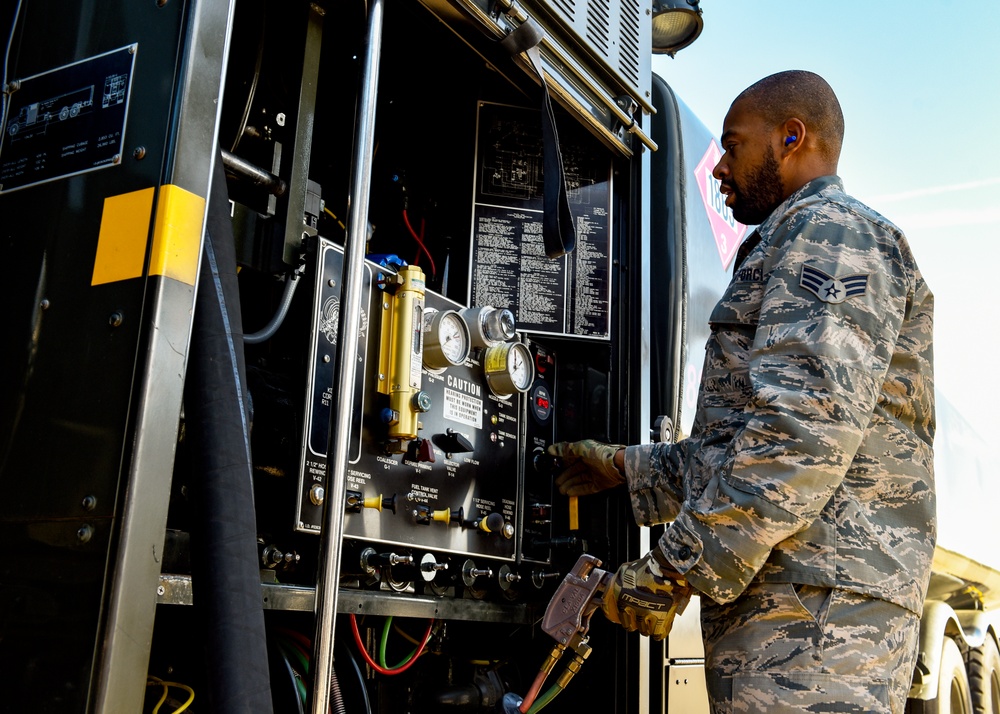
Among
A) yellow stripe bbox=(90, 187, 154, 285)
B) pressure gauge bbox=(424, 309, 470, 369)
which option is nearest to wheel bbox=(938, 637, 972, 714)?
pressure gauge bbox=(424, 309, 470, 369)

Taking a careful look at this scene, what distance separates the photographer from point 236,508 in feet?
4.79

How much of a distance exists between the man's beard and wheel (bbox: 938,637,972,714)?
3258 mm

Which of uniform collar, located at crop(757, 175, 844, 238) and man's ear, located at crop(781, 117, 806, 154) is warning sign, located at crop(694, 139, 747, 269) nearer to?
man's ear, located at crop(781, 117, 806, 154)

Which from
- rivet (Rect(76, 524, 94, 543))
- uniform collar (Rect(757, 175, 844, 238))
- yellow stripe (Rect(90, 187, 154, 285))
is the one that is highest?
uniform collar (Rect(757, 175, 844, 238))

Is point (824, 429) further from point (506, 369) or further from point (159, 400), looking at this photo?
point (159, 400)

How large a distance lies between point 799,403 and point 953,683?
4012 mm

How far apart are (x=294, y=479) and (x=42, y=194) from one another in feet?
2.51

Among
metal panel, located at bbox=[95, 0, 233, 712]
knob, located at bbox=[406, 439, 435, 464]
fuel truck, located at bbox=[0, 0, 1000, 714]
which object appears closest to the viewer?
metal panel, located at bbox=[95, 0, 233, 712]

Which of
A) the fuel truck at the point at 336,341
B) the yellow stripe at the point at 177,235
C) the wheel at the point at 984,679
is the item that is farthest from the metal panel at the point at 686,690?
the wheel at the point at 984,679

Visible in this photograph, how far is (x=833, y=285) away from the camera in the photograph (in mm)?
1997

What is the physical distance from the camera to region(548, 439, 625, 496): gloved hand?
2.69 metres

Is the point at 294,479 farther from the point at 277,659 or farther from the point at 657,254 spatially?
the point at 657,254

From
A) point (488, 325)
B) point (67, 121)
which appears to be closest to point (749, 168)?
point (488, 325)

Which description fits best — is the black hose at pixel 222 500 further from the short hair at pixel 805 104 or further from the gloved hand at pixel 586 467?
the short hair at pixel 805 104
